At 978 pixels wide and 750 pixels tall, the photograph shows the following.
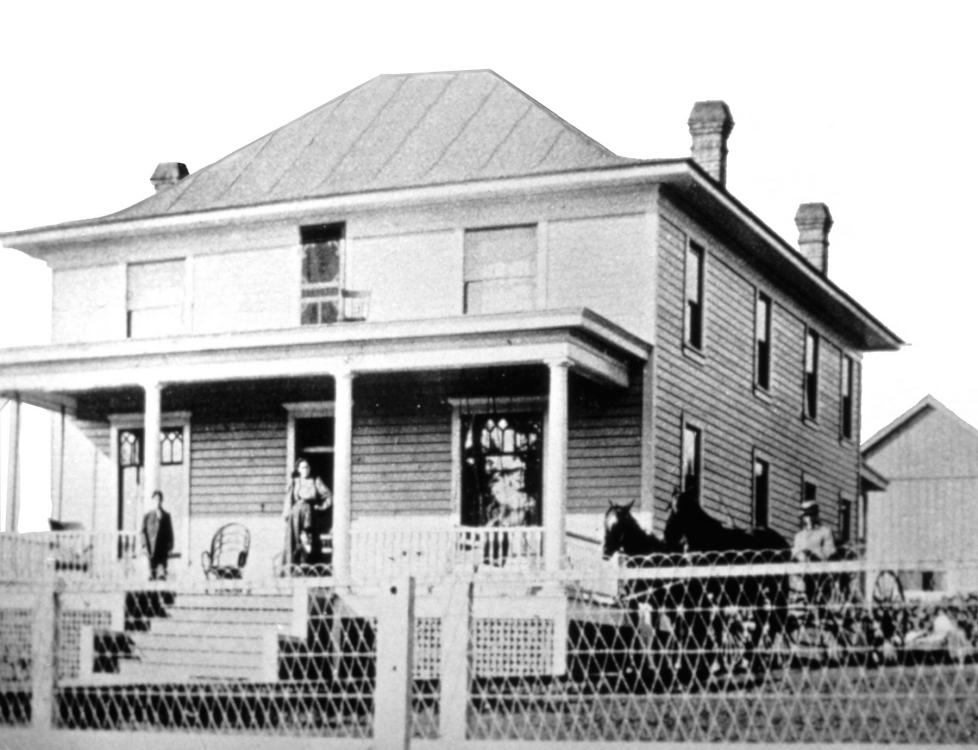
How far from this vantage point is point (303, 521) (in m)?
19.5

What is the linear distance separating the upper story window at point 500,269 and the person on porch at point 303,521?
3409 mm

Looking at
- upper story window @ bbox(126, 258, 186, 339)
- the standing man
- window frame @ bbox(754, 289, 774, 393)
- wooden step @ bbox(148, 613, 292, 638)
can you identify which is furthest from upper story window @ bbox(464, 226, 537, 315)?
wooden step @ bbox(148, 613, 292, 638)

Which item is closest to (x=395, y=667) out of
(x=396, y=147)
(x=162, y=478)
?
(x=396, y=147)

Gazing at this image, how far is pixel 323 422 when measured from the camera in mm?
22938

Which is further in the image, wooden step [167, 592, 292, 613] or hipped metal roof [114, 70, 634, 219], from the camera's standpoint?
hipped metal roof [114, 70, 634, 219]

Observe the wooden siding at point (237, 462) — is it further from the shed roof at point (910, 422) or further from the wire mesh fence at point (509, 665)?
the shed roof at point (910, 422)

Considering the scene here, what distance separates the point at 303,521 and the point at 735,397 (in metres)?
8.00

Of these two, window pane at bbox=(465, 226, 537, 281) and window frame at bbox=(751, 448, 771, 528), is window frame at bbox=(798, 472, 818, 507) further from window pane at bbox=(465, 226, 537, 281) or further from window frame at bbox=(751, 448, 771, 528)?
window pane at bbox=(465, 226, 537, 281)

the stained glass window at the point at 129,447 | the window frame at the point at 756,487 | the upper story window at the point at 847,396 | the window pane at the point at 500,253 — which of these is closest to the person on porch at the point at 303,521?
the window pane at the point at 500,253

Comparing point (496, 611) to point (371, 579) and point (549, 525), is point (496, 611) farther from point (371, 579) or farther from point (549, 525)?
point (371, 579)

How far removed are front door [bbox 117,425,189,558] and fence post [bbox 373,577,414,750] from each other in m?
16.9

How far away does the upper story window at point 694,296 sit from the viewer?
22.5m

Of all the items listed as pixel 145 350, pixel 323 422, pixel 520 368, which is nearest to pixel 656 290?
pixel 520 368

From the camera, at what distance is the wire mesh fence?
6.85m
